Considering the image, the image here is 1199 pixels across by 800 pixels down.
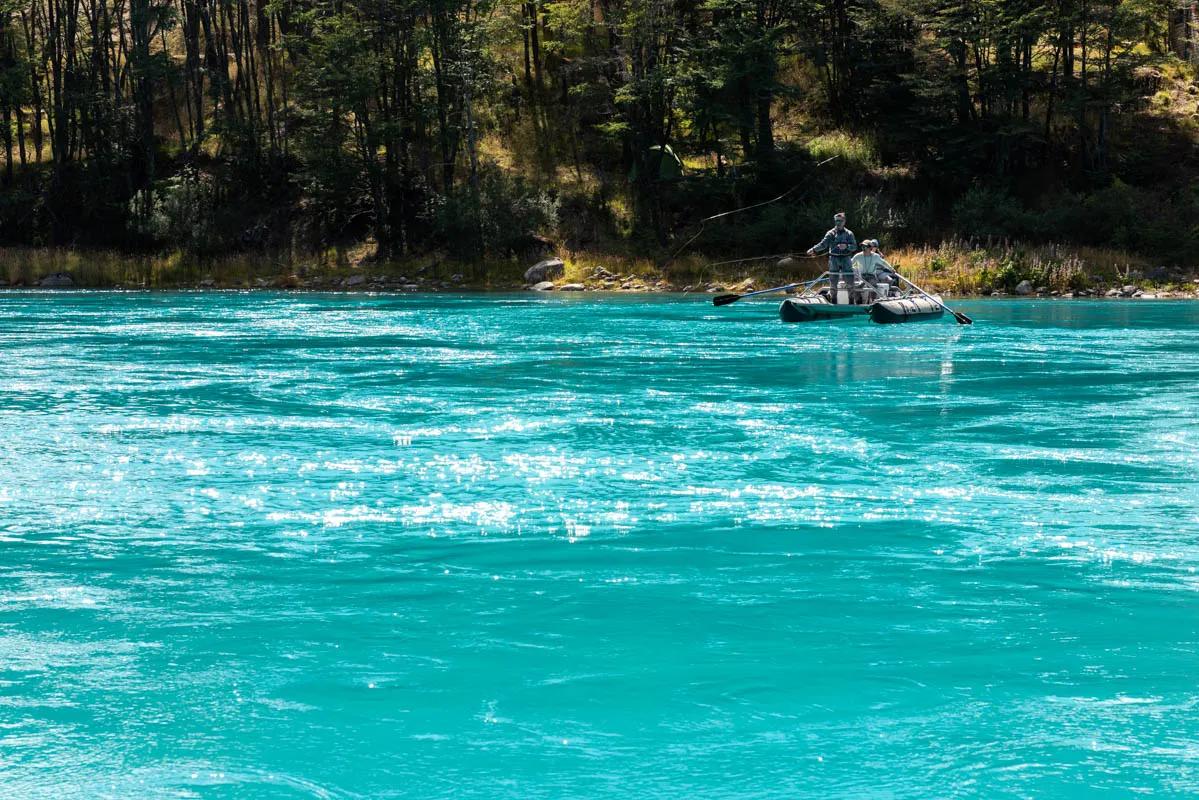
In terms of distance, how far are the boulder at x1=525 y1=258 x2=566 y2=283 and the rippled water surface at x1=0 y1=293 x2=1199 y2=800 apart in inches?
1091

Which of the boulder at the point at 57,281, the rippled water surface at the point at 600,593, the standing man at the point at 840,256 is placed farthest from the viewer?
the boulder at the point at 57,281

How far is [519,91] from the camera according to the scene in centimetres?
5125

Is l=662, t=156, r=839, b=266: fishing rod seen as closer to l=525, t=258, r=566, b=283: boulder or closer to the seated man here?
l=525, t=258, r=566, b=283: boulder

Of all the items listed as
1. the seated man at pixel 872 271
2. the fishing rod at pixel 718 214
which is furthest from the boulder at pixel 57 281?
the seated man at pixel 872 271

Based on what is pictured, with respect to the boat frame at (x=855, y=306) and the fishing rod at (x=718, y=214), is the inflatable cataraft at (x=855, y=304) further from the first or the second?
the fishing rod at (x=718, y=214)

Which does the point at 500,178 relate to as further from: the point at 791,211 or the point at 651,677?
the point at 651,677

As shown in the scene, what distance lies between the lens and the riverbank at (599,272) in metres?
36.4

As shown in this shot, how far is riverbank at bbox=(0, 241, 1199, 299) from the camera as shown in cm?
3638

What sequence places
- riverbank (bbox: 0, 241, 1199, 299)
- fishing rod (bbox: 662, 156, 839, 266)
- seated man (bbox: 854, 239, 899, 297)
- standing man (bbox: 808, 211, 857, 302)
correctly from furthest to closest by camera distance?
fishing rod (bbox: 662, 156, 839, 266) < riverbank (bbox: 0, 241, 1199, 299) < seated man (bbox: 854, 239, 899, 297) < standing man (bbox: 808, 211, 857, 302)

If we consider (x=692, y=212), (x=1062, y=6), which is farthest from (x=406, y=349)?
(x=1062, y=6)

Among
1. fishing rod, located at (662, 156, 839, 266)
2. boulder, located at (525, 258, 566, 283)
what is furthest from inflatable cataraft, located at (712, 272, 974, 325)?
boulder, located at (525, 258, 566, 283)

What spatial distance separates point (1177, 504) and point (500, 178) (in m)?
38.0

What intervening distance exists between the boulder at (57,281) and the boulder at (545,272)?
51.2 feet

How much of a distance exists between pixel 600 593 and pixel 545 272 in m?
36.0
